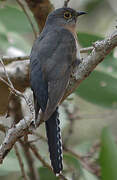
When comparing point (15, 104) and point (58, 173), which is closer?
point (58, 173)

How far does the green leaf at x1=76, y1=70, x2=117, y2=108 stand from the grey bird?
0.74 metres

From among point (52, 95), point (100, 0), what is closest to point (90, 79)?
point (52, 95)

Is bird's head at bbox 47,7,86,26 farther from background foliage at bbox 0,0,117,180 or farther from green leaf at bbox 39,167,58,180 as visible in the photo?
green leaf at bbox 39,167,58,180

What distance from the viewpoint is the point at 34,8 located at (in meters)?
4.95

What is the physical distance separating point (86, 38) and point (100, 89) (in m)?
0.64

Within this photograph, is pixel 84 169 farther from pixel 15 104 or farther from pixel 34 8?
pixel 34 8

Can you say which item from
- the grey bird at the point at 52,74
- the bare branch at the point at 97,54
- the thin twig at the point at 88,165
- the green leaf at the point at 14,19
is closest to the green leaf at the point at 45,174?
Answer: the thin twig at the point at 88,165

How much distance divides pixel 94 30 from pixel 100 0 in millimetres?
843

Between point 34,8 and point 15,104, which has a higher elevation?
point 34,8

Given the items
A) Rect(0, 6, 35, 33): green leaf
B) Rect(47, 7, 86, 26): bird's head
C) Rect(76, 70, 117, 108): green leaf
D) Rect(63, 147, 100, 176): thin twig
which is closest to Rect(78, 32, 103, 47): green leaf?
Rect(47, 7, 86, 26): bird's head

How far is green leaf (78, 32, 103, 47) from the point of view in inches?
217

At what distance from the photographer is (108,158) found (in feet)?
14.6

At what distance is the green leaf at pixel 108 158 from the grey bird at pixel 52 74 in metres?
0.67

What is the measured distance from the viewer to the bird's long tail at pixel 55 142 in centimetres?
376
